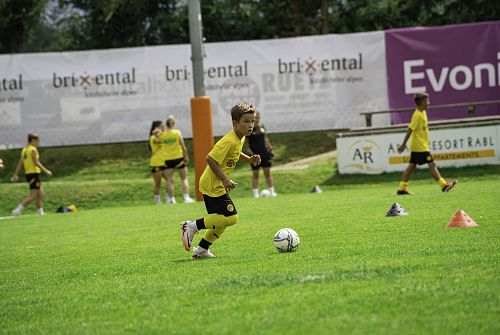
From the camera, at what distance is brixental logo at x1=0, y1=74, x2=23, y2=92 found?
82.4 ft

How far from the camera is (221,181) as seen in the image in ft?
27.9

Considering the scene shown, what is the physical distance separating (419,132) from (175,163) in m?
6.50

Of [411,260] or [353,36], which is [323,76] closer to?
[353,36]

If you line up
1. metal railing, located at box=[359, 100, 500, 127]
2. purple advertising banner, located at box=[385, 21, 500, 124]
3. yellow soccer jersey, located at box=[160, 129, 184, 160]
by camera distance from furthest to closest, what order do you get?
purple advertising banner, located at box=[385, 21, 500, 124]
metal railing, located at box=[359, 100, 500, 127]
yellow soccer jersey, located at box=[160, 129, 184, 160]

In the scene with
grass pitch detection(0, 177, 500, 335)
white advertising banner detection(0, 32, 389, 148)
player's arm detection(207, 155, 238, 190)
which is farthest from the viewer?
white advertising banner detection(0, 32, 389, 148)

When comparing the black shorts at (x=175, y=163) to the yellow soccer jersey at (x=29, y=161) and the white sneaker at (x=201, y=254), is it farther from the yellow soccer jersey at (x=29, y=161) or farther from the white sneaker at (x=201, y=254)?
the white sneaker at (x=201, y=254)

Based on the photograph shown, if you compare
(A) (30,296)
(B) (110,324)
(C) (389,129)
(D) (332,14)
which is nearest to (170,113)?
(C) (389,129)

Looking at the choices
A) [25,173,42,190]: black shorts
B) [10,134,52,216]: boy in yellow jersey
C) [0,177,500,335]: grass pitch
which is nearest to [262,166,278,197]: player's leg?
[10,134,52,216]: boy in yellow jersey

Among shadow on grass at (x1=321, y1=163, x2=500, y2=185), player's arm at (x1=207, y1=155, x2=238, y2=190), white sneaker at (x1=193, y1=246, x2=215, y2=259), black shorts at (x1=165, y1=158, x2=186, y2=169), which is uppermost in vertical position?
player's arm at (x1=207, y1=155, x2=238, y2=190)

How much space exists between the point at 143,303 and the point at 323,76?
19352 millimetres

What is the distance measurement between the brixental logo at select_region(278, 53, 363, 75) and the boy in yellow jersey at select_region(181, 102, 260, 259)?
54.2 feet

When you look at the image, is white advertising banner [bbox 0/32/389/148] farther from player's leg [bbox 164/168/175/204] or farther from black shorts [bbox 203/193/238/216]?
black shorts [bbox 203/193/238/216]

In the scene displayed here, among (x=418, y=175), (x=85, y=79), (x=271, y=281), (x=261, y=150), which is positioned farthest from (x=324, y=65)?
(x=271, y=281)

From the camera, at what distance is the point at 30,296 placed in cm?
704
